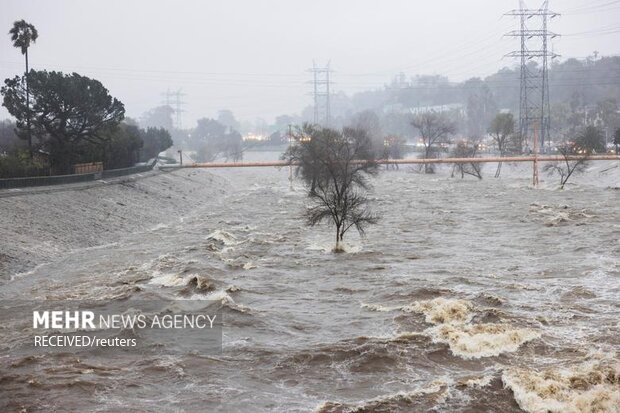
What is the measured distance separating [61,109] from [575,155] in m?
64.7

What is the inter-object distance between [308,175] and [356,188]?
1121 centimetres

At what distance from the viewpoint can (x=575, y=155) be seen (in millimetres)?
86625

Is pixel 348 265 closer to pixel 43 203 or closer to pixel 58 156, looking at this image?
pixel 43 203

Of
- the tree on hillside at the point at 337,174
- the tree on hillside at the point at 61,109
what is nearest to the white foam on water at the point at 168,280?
the tree on hillside at the point at 337,174

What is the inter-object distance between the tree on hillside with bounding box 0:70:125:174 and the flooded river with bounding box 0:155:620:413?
91.6 ft

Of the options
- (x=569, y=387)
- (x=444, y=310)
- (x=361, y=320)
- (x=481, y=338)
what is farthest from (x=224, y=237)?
(x=569, y=387)

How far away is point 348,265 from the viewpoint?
32.8 m

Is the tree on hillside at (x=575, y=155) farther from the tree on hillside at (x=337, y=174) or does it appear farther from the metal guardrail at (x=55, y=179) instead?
the metal guardrail at (x=55, y=179)

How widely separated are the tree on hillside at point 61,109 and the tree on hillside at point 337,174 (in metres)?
23.6

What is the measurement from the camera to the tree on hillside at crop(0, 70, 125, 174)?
65750mm

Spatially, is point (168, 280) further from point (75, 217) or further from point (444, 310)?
point (75, 217)

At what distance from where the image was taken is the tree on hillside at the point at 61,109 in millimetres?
65750

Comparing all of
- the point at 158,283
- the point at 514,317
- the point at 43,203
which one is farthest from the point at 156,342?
the point at 43,203

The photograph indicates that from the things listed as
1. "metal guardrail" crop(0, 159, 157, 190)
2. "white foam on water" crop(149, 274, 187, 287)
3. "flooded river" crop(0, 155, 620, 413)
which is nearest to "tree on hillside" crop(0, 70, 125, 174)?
→ "metal guardrail" crop(0, 159, 157, 190)
